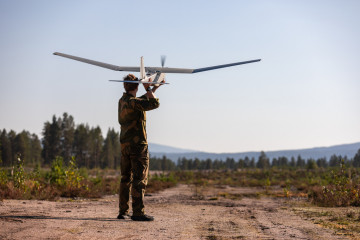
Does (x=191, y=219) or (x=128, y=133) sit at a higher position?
(x=128, y=133)

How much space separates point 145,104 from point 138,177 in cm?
138

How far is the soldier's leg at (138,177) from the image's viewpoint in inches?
266

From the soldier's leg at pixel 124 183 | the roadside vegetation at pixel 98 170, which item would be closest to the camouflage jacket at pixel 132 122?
the soldier's leg at pixel 124 183

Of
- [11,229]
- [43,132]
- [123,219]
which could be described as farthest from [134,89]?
[43,132]

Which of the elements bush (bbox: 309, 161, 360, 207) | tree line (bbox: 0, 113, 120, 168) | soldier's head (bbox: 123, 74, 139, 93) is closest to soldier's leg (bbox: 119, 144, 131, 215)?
soldier's head (bbox: 123, 74, 139, 93)

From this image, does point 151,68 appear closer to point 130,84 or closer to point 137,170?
point 130,84

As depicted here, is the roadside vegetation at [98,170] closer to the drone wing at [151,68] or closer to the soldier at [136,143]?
the drone wing at [151,68]

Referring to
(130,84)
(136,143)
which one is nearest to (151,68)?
(130,84)

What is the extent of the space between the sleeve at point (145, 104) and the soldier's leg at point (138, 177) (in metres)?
0.74

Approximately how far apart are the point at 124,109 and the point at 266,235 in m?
3.33

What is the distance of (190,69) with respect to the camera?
949 cm

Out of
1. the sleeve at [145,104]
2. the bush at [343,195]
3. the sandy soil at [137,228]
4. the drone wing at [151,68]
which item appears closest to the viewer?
the sandy soil at [137,228]

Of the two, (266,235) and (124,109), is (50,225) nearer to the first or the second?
(124,109)

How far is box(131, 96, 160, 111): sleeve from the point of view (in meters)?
6.57
